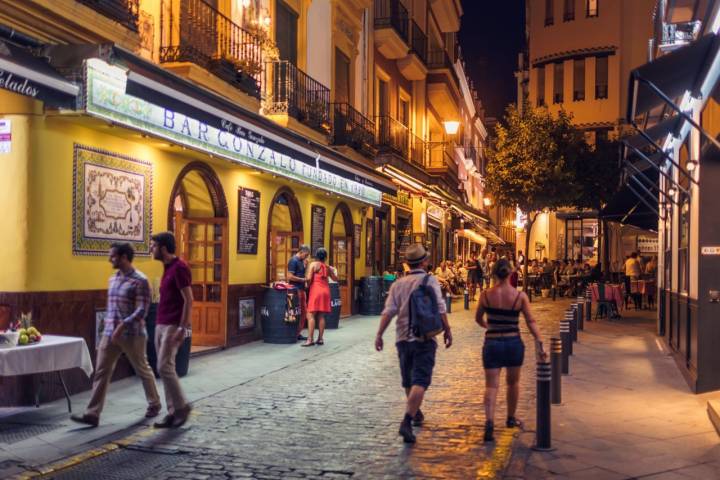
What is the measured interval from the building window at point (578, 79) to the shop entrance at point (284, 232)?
94.1 ft

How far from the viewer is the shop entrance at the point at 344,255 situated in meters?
20.4

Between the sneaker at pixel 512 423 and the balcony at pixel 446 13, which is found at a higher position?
the balcony at pixel 446 13

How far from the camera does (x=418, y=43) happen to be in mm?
29391

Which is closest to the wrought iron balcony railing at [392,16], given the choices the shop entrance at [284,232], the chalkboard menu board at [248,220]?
the shop entrance at [284,232]

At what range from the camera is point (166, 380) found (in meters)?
7.53

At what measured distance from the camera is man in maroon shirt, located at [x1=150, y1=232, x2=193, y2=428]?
7.57 m

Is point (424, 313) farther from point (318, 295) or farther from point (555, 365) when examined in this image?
point (318, 295)

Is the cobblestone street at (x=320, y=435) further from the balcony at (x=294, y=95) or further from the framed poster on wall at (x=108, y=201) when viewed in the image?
the balcony at (x=294, y=95)

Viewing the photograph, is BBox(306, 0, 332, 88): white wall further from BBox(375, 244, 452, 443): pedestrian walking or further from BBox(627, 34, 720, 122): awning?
BBox(375, 244, 452, 443): pedestrian walking

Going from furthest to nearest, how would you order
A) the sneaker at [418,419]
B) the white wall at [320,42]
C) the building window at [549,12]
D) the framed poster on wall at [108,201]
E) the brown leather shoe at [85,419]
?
the building window at [549,12]
the white wall at [320,42]
the framed poster on wall at [108,201]
the sneaker at [418,419]
the brown leather shoe at [85,419]

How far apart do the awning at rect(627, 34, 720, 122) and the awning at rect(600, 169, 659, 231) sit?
733 cm

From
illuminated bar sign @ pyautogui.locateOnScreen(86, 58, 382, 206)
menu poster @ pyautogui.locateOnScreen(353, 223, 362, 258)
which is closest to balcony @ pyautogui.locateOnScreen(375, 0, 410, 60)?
menu poster @ pyautogui.locateOnScreen(353, 223, 362, 258)

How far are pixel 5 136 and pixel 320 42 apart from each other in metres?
12.1

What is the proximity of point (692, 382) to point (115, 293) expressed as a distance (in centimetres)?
714
